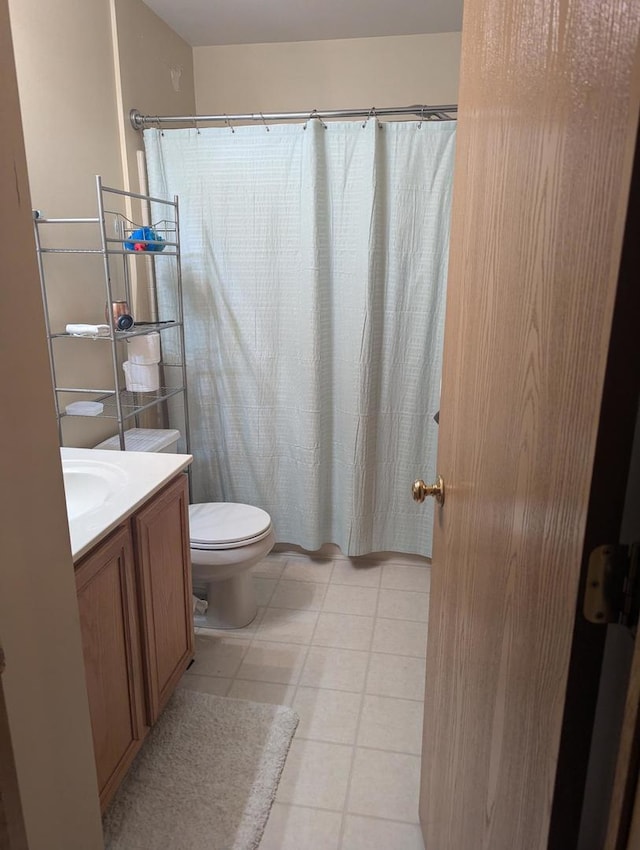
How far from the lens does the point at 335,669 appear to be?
2.16 meters

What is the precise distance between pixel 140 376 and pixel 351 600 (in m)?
1.28

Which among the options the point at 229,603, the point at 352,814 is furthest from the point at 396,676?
the point at 229,603

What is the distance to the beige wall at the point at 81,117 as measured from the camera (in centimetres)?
190

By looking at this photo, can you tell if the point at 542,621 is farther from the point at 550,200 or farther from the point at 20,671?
the point at 20,671

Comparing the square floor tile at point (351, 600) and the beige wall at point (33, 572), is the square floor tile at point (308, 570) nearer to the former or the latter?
the square floor tile at point (351, 600)

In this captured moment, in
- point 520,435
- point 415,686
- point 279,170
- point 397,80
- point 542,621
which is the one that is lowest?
point 415,686

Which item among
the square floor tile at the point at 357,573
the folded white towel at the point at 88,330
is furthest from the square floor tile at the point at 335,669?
the folded white towel at the point at 88,330

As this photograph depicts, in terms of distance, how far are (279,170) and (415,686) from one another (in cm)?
203

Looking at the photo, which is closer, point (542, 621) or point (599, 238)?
point (599, 238)

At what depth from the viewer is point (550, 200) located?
63cm

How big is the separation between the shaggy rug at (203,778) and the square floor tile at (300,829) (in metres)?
0.03

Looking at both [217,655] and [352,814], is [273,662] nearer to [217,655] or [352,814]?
[217,655]

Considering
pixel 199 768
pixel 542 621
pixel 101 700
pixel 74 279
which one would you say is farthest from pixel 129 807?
pixel 74 279

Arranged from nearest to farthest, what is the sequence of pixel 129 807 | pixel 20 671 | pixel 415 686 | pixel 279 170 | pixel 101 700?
pixel 20 671 < pixel 101 700 < pixel 129 807 < pixel 415 686 < pixel 279 170
